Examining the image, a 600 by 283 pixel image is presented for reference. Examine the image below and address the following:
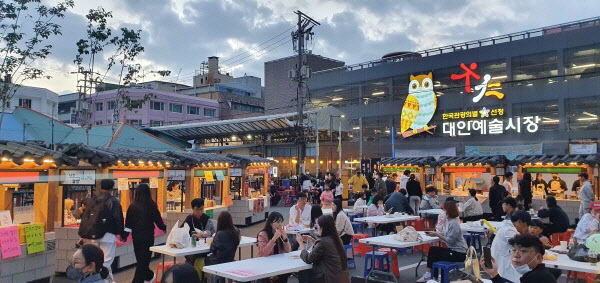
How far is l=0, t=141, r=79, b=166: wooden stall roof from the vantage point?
7.65 m

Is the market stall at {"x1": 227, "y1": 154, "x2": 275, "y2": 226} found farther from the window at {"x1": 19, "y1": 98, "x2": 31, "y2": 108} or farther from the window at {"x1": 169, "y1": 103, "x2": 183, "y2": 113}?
the window at {"x1": 169, "y1": 103, "x2": 183, "y2": 113}

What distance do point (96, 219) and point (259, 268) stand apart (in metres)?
3.09

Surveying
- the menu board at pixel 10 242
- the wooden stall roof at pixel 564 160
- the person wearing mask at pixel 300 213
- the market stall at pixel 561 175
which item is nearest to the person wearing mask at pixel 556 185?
the market stall at pixel 561 175

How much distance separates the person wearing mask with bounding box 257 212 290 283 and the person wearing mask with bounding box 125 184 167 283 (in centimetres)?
179

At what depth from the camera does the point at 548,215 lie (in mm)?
10102

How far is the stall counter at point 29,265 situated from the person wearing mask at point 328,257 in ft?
16.7

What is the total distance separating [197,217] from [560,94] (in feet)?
81.8

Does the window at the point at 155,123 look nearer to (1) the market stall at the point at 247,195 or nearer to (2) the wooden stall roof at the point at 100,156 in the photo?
(1) the market stall at the point at 247,195

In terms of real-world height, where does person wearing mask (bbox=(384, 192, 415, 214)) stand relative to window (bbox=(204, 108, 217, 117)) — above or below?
below

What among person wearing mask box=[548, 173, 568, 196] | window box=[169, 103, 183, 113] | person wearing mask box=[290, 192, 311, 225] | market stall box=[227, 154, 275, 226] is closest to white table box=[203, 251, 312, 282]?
person wearing mask box=[290, 192, 311, 225]

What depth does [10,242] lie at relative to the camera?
768cm

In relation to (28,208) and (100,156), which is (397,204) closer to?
(100,156)

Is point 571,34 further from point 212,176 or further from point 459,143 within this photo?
point 212,176

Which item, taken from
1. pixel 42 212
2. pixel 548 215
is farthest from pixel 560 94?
pixel 42 212
